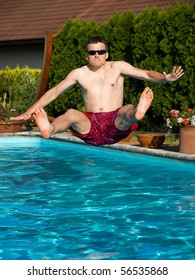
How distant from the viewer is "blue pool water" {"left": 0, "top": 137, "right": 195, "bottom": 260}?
9.62m

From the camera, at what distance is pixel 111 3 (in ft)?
100

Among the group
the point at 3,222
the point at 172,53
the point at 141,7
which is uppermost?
the point at 141,7

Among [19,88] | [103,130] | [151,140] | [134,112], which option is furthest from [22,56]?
[134,112]

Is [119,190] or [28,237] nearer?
[28,237]

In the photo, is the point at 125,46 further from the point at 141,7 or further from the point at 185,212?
the point at 185,212

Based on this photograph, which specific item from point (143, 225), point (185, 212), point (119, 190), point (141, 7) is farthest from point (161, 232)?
point (141, 7)

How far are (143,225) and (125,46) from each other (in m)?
12.1

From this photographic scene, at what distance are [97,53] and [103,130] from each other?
39.7 inches

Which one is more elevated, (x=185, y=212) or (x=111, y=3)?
(x=111, y=3)

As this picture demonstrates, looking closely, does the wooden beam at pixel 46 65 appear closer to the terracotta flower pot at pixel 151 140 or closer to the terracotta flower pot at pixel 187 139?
the terracotta flower pot at pixel 151 140

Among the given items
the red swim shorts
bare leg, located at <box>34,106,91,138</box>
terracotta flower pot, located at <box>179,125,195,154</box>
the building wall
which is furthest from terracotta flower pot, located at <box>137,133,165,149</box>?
the building wall

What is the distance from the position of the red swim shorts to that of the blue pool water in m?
1.35

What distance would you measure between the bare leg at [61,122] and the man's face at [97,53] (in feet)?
2.23

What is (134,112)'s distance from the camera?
9117 millimetres
